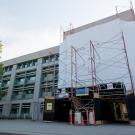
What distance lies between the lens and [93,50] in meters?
21.3

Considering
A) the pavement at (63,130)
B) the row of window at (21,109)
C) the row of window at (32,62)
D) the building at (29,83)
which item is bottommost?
the pavement at (63,130)

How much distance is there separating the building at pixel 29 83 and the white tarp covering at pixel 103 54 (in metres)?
6.95

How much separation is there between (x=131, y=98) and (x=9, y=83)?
27483mm

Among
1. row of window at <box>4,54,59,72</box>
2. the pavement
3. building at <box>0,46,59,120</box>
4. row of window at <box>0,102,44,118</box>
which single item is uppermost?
row of window at <box>4,54,59,72</box>

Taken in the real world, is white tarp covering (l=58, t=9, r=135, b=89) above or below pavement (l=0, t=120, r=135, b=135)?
above

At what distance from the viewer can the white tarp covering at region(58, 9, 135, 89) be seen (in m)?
19.5

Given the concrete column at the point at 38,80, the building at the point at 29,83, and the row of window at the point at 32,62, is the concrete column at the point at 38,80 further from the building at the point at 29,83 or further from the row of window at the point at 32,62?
the row of window at the point at 32,62

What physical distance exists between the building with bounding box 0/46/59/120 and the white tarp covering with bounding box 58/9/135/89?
6.95 meters

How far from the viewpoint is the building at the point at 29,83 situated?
29.7m

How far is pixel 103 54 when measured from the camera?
2123 centimetres

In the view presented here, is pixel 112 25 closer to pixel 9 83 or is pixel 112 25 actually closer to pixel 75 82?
pixel 75 82

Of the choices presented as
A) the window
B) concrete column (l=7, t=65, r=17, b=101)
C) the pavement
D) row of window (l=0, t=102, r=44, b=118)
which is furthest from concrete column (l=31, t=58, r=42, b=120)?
the pavement

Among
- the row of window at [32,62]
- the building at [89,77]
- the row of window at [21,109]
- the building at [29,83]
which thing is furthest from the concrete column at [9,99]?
the building at [89,77]

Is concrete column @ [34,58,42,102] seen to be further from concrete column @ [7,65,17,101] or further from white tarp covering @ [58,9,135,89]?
white tarp covering @ [58,9,135,89]
